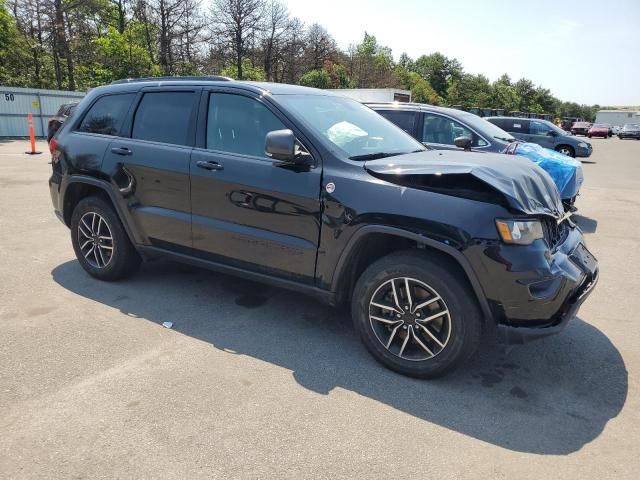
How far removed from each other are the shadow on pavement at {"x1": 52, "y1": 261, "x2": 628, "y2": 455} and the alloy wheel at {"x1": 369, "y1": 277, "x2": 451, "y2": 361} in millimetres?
208

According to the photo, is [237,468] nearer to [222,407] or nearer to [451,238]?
[222,407]

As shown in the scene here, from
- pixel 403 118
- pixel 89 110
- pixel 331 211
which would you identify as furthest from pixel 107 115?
pixel 403 118

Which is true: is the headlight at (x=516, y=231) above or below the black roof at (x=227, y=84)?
below

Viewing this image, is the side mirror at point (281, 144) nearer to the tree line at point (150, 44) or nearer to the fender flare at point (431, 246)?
the fender flare at point (431, 246)

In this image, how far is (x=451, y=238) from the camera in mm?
2924

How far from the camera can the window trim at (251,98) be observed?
137 inches

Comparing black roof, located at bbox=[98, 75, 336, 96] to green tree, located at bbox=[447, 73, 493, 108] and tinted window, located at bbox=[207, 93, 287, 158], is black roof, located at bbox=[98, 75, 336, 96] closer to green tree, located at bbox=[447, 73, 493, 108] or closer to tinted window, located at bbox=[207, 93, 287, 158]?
tinted window, located at bbox=[207, 93, 287, 158]

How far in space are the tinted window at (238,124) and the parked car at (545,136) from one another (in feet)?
44.8

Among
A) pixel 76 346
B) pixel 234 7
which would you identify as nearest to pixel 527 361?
pixel 76 346

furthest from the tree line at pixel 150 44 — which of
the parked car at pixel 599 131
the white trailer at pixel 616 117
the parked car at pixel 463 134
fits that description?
the white trailer at pixel 616 117

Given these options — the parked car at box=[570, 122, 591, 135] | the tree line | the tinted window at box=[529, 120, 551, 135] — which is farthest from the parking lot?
the parked car at box=[570, 122, 591, 135]

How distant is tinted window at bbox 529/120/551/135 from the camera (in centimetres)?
1681

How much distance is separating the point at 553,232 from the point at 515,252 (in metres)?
0.51

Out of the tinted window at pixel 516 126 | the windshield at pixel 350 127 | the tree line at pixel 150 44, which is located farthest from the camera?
the tree line at pixel 150 44
